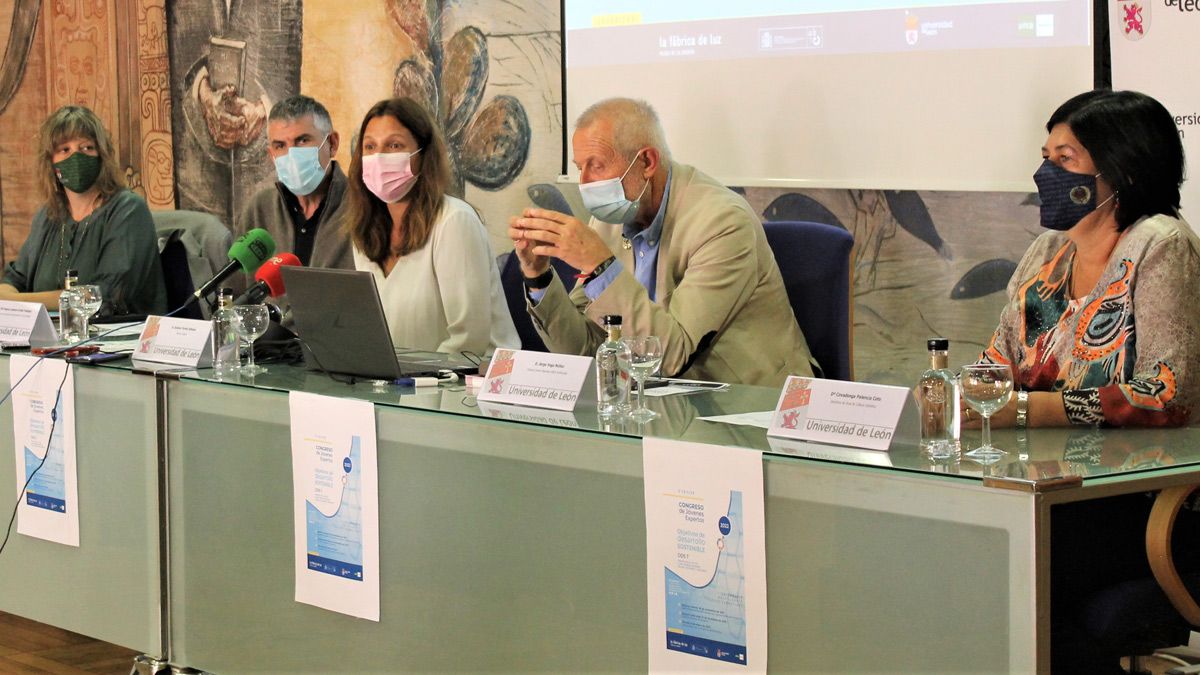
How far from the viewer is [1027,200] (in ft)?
12.2

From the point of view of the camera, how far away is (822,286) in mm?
3004

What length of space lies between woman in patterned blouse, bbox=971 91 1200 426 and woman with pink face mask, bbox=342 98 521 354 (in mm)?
1312

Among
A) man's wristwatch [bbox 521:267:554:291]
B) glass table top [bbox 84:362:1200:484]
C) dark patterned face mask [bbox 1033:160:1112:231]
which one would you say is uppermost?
dark patterned face mask [bbox 1033:160:1112:231]

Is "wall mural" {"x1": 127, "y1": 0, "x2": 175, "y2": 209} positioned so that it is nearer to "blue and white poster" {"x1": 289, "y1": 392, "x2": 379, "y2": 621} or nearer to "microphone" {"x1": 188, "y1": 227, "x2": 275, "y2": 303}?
"microphone" {"x1": 188, "y1": 227, "x2": 275, "y2": 303}

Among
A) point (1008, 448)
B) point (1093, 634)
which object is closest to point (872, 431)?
point (1008, 448)

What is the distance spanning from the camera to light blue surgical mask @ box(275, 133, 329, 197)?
12.6 ft

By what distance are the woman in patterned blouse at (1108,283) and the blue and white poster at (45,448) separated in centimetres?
178

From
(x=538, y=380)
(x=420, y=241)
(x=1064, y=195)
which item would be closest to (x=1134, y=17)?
(x=1064, y=195)

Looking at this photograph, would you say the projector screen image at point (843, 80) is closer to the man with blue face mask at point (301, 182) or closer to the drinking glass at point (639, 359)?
the man with blue face mask at point (301, 182)

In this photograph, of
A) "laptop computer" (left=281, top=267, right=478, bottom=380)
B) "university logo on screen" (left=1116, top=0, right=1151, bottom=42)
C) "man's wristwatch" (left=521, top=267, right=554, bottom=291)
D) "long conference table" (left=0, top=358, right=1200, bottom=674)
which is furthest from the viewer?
"university logo on screen" (left=1116, top=0, right=1151, bottom=42)

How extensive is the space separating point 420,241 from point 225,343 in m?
0.81

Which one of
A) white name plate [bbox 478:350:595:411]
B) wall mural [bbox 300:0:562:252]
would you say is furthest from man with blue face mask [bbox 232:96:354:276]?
white name plate [bbox 478:350:595:411]

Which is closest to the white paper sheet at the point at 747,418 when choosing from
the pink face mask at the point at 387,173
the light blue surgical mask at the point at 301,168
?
the pink face mask at the point at 387,173

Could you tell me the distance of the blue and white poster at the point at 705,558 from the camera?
1.82 metres
